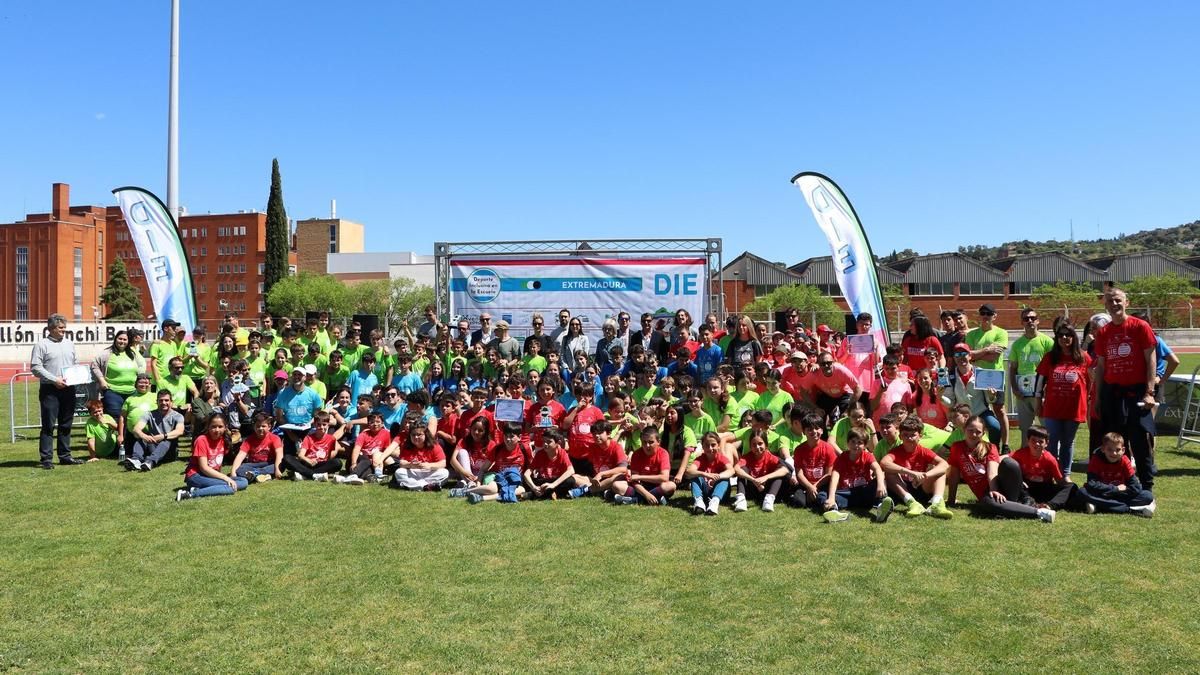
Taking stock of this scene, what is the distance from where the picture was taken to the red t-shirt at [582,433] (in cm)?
895

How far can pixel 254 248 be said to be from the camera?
10481 cm

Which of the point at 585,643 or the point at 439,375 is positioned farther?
the point at 439,375

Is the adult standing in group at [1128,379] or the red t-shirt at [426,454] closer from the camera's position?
the adult standing in group at [1128,379]

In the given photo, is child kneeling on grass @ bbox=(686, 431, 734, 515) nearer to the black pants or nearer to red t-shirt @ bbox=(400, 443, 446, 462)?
red t-shirt @ bbox=(400, 443, 446, 462)

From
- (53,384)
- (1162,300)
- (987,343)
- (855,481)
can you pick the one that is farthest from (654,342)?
(1162,300)

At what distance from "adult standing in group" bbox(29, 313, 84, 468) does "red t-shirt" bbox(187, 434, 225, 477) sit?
7.93 feet

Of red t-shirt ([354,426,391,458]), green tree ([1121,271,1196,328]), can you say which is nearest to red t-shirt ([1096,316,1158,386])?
red t-shirt ([354,426,391,458])

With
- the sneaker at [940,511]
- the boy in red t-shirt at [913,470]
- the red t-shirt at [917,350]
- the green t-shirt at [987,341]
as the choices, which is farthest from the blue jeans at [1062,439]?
the sneaker at [940,511]

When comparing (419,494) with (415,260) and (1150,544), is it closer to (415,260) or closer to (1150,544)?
(1150,544)

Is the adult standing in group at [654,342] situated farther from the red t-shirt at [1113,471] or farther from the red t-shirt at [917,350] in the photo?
the red t-shirt at [1113,471]

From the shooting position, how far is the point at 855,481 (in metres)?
7.97

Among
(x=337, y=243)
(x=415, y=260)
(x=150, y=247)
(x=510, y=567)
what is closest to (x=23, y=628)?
(x=510, y=567)

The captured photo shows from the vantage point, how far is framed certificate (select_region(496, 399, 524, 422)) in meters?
9.23

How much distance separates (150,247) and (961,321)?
12.8 metres
